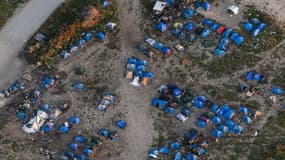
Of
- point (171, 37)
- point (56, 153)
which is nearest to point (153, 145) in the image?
point (56, 153)

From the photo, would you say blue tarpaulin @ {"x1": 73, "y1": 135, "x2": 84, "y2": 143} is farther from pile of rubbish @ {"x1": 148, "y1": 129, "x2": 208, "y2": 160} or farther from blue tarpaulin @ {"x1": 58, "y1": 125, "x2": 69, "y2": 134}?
pile of rubbish @ {"x1": 148, "y1": 129, "x2": 208, "y2": 160}

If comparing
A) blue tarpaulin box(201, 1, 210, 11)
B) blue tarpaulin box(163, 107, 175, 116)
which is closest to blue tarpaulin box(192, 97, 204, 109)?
blue tarpaulin box(163, 107, 175, 116)

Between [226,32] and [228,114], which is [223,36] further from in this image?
[228,114]

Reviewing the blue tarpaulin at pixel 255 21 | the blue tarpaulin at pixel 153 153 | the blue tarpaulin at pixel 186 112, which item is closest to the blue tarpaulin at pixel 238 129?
the blue tarpaulin at pixel 186 112

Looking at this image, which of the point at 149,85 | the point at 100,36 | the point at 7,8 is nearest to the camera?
the point at 149,85

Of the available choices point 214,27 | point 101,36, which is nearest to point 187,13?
point 214,27
